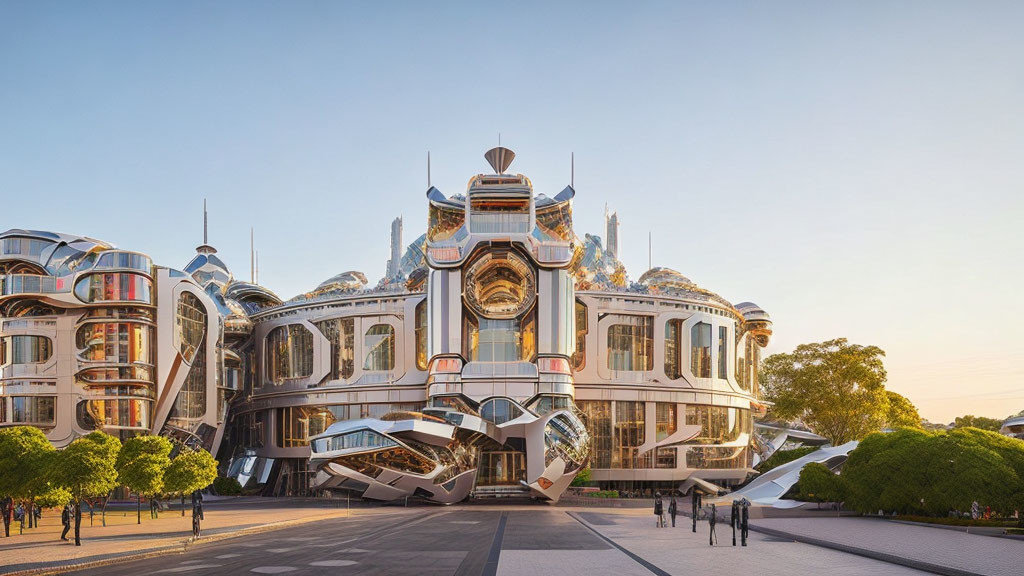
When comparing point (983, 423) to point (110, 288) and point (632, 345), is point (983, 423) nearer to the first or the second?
point (632, 345)

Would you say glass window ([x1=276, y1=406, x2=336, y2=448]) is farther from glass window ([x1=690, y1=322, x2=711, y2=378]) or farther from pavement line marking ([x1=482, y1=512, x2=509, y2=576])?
pavement line marking ([x1=482, y1=512, x2=509, y2=576])

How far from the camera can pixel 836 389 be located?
84.3 metres

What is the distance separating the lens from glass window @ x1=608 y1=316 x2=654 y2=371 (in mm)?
75125

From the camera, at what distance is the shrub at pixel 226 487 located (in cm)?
7388

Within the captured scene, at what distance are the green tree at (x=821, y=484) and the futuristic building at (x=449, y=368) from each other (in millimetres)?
16118

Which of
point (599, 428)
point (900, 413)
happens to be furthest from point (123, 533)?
point (900, 413)

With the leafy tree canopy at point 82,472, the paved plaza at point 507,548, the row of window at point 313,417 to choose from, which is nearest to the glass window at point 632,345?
the row of window at point 313,417

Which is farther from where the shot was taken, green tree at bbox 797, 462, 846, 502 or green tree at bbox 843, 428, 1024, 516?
green tree at bbox 797, 462, 846, 502

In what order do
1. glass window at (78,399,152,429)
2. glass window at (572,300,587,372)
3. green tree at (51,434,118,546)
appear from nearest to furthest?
green tree at (51,434,118,546) → glass window at (78,399,152,429) → glass window at (572,300,587,372)

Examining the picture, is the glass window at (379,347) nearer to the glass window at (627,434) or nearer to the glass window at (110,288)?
the glass window at (110,288)

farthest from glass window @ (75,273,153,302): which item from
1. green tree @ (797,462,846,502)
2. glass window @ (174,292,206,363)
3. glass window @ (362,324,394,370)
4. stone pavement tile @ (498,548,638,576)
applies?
green tree @ (797,462,846,502)

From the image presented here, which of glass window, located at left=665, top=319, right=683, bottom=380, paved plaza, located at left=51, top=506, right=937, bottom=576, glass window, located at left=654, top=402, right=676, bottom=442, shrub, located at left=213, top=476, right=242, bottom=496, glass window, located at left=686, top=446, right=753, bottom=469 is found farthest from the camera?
glass window, located at left=665, top=319, right=683, bottom=380

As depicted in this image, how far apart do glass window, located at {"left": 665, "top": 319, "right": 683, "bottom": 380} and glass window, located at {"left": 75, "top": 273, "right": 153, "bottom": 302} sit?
43.6 metres

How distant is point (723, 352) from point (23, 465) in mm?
58447
